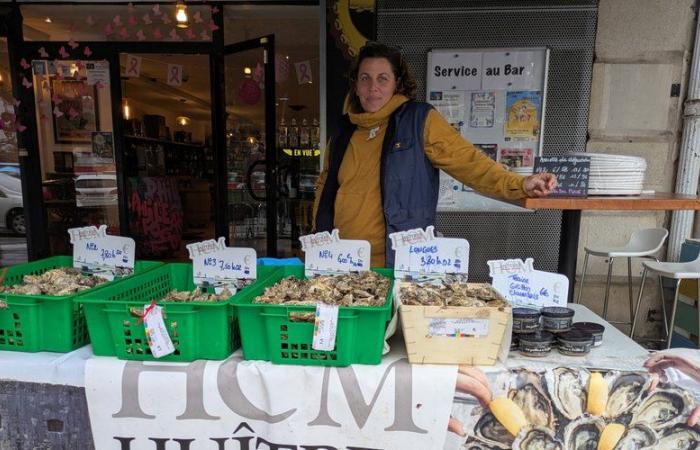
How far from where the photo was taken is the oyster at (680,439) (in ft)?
3.95

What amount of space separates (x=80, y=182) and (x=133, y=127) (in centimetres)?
97

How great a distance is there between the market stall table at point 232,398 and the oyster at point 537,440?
178 mm

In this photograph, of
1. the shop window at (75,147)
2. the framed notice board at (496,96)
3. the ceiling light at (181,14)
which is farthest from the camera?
the shop window at (75,147)

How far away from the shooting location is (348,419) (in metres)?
1.24

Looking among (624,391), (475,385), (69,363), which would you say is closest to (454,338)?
(475,385)

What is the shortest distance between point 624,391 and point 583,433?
0.54ft

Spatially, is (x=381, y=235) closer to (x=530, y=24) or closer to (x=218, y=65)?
(x=530, y=24)

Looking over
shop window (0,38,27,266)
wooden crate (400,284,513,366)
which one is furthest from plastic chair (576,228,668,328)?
shop window (0,38,27,266)

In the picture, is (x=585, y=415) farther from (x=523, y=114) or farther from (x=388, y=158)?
(x=523, y=114)

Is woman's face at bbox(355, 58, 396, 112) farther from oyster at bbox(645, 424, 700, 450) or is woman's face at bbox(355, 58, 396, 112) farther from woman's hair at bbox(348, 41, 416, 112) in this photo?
oyster at bbox(645, 424, 700, 450)

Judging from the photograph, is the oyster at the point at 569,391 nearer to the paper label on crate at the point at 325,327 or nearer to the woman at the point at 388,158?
the paper label on crate at the point at 325,327

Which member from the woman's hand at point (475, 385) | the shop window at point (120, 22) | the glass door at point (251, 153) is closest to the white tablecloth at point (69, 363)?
the woman's hand at point (475, 385)

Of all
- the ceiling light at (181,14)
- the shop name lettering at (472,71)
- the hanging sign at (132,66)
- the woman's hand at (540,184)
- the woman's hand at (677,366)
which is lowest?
the woman's hand at (677,366)

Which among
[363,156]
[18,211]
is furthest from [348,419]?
[18,211]
